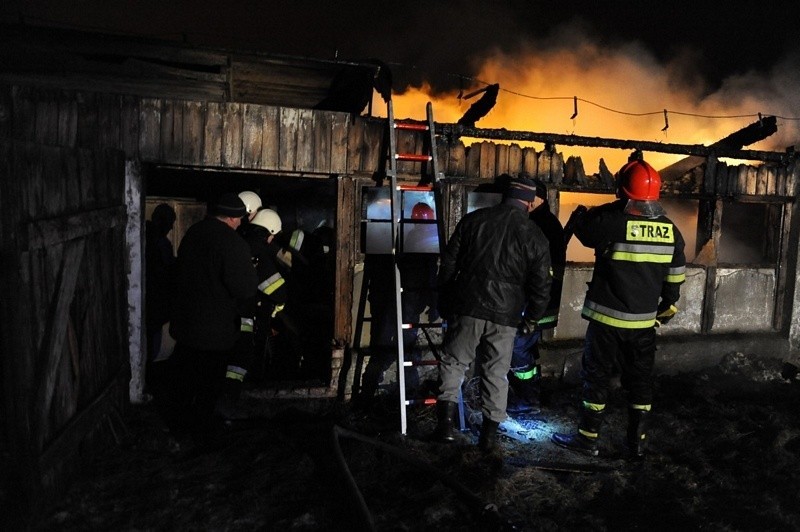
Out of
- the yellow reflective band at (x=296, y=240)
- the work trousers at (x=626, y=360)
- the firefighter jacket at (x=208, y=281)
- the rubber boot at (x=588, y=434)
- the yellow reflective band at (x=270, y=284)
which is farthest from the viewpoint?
the yellow reflective band at (x=296, y=240)

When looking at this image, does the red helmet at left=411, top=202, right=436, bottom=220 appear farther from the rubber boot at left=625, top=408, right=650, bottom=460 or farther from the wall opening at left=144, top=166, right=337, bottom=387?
the rubber boot at left=625, top=408, right=650, bottom=460

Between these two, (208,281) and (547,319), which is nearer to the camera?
(208,281)

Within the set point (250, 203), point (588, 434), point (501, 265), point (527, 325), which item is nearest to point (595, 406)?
point (588, 434)

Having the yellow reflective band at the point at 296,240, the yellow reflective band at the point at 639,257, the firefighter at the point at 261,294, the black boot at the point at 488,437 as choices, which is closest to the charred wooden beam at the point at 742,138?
the yellow reflective band at the point at 639,257

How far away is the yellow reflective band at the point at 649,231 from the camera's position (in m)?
4.72

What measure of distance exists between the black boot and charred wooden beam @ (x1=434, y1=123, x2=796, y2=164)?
3.21 metres

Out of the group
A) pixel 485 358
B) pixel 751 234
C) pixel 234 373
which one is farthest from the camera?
pixel 751 234

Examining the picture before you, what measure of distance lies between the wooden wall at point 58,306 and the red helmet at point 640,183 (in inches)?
175

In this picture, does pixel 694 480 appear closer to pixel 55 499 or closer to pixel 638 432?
pixel 638 432

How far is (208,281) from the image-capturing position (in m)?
4.65

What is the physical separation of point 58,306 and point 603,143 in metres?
6.02

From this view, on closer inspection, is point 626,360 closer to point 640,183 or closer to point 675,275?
point 675,275

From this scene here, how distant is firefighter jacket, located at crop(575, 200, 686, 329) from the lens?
472cm

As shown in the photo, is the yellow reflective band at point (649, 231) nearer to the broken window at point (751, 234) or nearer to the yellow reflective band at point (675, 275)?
the yellow reflective band at point (675, 275)
